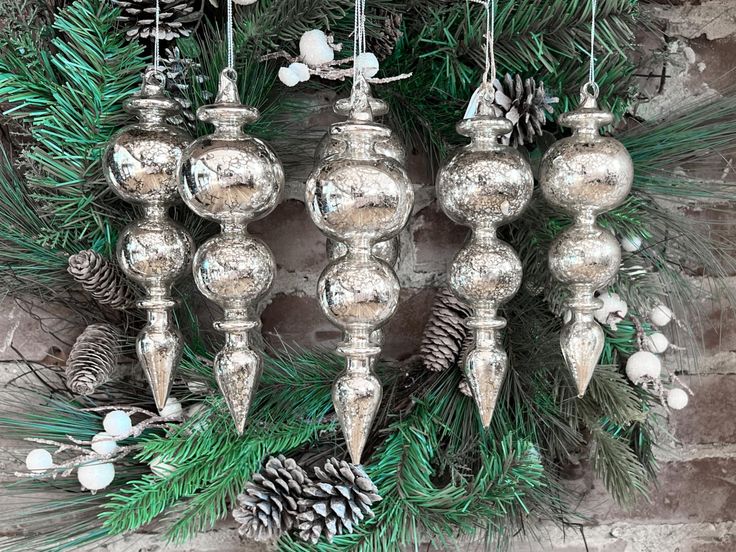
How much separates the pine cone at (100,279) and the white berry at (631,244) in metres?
0.40

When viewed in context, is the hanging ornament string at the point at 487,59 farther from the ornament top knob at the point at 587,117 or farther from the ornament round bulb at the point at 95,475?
the ornament round bulb at the point at 95,475

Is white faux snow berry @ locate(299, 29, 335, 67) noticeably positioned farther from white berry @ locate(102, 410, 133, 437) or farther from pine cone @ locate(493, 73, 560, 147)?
white berry @ locate(102, 410, 133, 437)

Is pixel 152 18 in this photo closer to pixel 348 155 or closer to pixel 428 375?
pixel 348 155

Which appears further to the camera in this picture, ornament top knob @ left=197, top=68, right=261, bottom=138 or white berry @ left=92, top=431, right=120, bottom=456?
white berry @ left=92, top=431, right=120, bottom=456

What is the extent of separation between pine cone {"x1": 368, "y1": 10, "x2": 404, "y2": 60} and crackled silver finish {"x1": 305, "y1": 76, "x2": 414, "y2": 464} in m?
0.12

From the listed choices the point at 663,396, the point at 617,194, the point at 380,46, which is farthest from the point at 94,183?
the point at 663,396

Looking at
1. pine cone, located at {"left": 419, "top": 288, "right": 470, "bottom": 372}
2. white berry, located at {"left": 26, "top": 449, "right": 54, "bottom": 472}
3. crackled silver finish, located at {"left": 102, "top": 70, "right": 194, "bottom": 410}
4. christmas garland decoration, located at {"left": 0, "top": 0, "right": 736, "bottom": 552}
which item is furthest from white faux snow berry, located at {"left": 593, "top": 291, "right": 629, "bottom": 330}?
white berry, located at {"left": 26, "top": 449, "right": 54, "bottom": 472}

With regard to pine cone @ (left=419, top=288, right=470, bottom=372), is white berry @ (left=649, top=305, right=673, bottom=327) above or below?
above

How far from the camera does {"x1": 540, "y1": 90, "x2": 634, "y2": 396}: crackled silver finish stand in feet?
1.54

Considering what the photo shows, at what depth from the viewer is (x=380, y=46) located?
56 centimetres

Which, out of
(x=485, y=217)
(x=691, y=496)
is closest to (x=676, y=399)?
(x=691, y=496)

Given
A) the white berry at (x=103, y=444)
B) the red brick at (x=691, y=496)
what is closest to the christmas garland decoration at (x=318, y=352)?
the white berry at (x=103, y=444)

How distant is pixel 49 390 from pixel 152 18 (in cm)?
32

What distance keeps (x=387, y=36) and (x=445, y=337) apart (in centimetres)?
24
